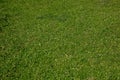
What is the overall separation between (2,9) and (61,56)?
5.13m

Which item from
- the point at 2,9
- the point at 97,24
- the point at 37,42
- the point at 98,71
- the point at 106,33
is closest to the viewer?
the point at 98,71

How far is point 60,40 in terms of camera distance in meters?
8.30

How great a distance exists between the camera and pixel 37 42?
26.7 ft

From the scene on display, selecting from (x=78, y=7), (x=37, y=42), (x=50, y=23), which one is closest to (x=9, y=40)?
(x=37, y=42)

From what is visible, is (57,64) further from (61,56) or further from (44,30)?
(44,30)

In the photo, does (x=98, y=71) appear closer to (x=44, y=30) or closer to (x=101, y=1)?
(x=44, y=30)

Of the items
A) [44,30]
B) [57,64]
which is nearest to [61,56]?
[57,64]

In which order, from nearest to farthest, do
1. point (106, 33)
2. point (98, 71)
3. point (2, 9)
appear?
point (98, 71) → point (106, 33) → point (2, 9)

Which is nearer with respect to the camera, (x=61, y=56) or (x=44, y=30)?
(x=61, y=56)

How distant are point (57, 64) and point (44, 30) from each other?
2.38 metres

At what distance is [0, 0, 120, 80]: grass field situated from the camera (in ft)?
22.0

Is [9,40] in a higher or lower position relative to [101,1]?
lower

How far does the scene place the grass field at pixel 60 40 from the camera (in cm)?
670

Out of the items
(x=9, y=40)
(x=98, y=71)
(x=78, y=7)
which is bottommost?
(x=98, y=71)
